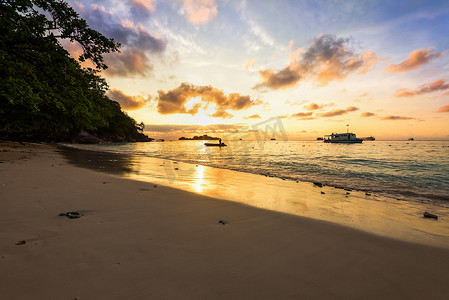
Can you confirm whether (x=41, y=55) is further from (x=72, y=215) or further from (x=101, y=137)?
(x=101, y=137)

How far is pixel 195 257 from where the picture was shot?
2.88 metres

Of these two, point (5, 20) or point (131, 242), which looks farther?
point (5, 20)

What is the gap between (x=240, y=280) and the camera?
7.93 feet

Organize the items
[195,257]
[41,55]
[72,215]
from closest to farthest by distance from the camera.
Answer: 1. [195,257]
2. [72,215]
3. [41,55]

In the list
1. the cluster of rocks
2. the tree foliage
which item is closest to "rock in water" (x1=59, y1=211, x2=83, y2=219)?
the tree foliage

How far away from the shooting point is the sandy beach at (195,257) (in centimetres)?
221

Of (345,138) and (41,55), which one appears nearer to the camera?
(41,55)

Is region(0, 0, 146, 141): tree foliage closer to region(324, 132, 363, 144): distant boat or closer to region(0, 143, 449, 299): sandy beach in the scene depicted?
region(0, 143, 449, 299): sandy beach

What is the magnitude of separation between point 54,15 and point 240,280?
12311mm

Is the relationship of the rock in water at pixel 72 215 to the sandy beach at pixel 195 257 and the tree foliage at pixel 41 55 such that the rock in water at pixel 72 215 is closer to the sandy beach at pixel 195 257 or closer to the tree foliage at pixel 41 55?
the sandy beach at pixel 195 257

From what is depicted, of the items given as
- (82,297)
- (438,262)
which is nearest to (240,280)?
(82,297)

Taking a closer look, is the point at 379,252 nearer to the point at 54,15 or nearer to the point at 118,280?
the point at 118,280

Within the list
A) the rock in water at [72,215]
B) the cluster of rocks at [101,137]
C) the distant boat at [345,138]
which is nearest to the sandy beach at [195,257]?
the rock in water at [72,215]

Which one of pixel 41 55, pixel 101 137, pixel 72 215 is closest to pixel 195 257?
pixel 72 215
